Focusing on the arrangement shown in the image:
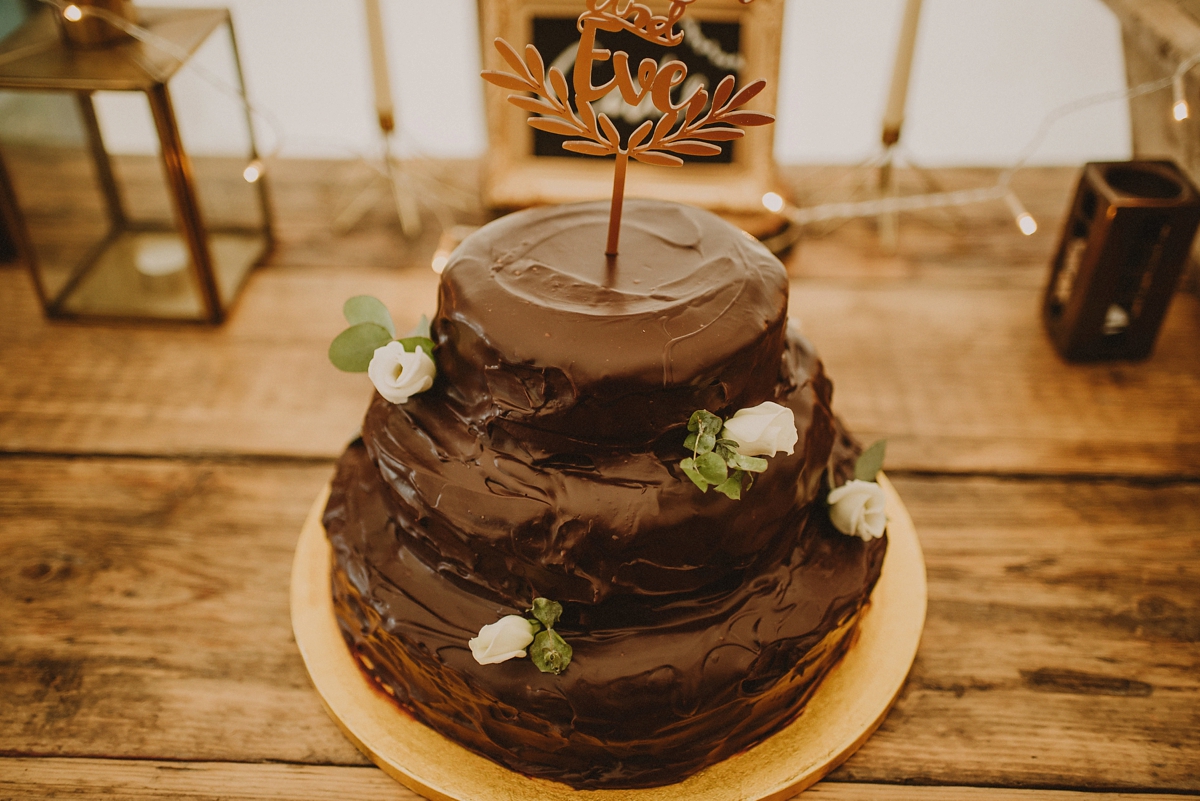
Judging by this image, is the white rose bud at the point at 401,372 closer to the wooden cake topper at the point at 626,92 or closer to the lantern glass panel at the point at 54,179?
the wooden cake topper at the point at 626,92

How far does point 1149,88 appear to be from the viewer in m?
2.34

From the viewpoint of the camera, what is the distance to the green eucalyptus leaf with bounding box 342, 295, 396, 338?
5.16ft

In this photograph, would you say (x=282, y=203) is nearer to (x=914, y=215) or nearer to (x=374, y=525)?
(x=374, y=525)

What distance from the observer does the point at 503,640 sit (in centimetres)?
133

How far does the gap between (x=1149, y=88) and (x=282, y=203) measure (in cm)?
244

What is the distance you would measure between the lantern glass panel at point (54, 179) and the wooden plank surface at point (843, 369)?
21 centimetres

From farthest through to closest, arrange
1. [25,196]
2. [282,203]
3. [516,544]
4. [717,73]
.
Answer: [282,203], [717,73], [25,196], [516,544]

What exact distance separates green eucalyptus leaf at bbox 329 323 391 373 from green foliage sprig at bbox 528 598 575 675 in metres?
0.50

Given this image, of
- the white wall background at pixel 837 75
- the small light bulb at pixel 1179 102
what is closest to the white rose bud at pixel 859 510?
the small light bulb at pixel 1179 102

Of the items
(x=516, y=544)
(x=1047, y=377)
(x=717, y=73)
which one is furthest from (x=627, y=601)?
(x=717, y=73)

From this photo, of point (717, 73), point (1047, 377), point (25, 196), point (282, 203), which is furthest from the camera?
point (282, 203)

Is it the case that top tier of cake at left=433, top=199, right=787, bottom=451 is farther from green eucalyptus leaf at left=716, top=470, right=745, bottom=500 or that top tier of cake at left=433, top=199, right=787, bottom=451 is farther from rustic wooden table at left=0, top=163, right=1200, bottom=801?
rustic wooden table at left=0, top=163, right=1200, bottom=801

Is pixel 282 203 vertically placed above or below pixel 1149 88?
below

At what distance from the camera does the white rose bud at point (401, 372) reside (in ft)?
4.63
